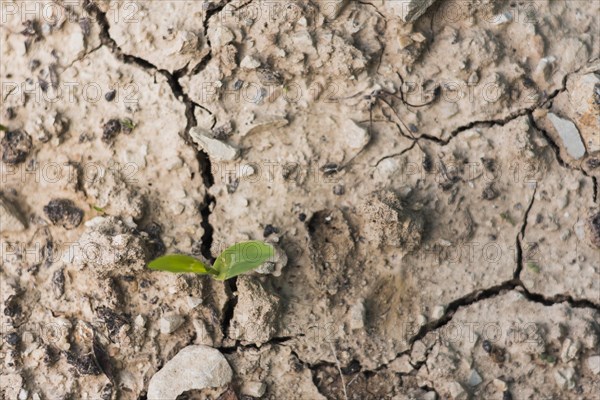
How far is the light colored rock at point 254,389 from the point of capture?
9.68ft

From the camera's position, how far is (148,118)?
3160 millimetres

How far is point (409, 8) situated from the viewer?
124 inches

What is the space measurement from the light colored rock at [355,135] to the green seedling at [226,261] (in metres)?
0.63

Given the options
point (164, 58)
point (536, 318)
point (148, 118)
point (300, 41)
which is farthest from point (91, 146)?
point (536, 318)

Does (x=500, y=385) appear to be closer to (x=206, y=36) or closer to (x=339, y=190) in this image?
(x=339, y=190)

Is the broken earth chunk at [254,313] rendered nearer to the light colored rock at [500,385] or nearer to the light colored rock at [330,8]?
the light colored rock at [500,385]

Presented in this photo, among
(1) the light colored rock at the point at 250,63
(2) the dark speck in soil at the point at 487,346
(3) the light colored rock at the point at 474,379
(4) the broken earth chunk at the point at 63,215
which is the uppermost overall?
(1) the light colored rock at the point at 250,63

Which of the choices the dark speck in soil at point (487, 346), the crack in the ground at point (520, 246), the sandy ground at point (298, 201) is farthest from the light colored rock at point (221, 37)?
the dark speck in soil at point (487, 346)

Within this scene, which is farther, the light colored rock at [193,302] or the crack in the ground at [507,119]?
the crack in the ground at [507,119]

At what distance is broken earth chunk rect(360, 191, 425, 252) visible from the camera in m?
2.99

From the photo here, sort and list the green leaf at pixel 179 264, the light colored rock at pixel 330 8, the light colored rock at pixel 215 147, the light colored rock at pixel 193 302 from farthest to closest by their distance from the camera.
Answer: the light colored rock at pixel 330 8 < the light colored rock at pixel 215 147 < the light colored rock at pixel 193 302 < the green leaf at pixel 179 264

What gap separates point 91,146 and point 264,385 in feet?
4.44

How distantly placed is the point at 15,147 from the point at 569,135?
2643 mm

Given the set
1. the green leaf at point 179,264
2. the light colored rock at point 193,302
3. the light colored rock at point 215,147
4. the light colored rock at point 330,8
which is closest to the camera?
the green leaf at point 179,264
